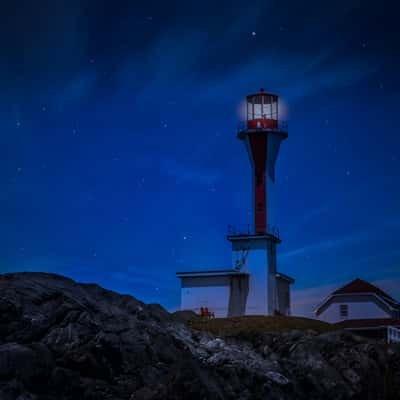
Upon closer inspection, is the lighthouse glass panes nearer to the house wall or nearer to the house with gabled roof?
the house wall

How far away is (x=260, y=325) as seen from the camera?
43000 millimetres

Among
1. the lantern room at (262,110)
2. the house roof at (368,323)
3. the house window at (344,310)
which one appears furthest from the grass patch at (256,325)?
the lantern room at (262,110)

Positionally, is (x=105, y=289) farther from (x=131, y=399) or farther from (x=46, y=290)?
(x=131, y=399)

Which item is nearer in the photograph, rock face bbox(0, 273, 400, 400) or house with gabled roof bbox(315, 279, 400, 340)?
rock face bbox(0, 273, 400, 400)

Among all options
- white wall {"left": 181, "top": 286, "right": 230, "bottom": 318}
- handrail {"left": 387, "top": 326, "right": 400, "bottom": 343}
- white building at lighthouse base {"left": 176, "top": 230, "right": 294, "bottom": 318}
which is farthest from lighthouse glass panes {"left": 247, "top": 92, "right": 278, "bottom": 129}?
handrail {"left": 387, "top": 326, "right": 400, "bottom": 343}

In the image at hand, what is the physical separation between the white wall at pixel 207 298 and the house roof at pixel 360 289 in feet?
30.2

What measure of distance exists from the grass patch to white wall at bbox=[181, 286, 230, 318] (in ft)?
15.0

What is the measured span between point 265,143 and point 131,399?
33.8m

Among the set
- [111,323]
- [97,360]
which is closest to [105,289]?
[111,323]

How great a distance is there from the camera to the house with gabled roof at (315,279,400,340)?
53750 mm

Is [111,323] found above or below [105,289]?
below

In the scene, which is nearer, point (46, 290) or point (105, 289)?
point (46, 290)

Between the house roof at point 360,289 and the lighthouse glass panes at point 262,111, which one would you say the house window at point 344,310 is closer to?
the house roof at point 360,289

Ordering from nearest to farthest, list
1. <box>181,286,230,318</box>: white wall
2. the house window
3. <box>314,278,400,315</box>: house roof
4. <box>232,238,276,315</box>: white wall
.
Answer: <box>181,286,230,318</box>: white wall → <box>232,238,276,315</box>: white wall → <box>314,278,400,315</box>: house roof → the house window
